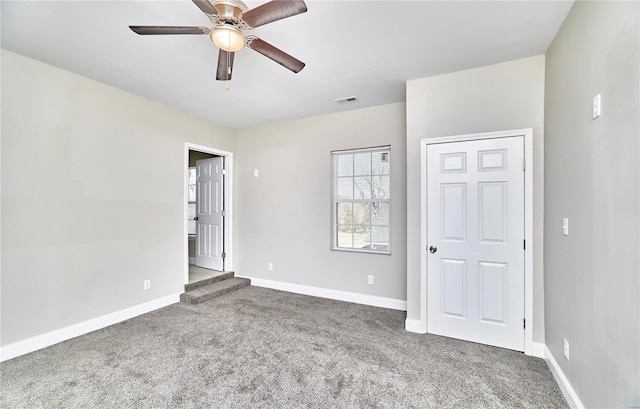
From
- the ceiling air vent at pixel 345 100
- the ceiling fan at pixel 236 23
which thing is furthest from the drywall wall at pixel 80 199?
the ceiling air vent at pixel 345 100

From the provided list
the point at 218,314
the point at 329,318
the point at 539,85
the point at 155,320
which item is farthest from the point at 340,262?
the point at 539,85

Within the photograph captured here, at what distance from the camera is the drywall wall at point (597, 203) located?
127 centimetres

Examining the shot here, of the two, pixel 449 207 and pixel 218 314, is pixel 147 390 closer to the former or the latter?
pixel 218 314

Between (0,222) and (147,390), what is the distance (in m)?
1.93

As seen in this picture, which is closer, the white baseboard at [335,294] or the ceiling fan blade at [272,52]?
the ceiling fan blade at [272,52]

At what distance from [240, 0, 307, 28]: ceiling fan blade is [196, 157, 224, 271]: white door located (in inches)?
136

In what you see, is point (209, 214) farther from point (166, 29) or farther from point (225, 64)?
point (166, 29)

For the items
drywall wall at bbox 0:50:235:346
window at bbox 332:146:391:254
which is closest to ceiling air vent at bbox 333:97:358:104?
window at bbox 332:146:391:254

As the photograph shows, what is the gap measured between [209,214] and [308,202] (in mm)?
1964

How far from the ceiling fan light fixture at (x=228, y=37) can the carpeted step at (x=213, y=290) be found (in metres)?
3.16

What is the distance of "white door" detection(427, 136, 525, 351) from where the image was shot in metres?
2.54

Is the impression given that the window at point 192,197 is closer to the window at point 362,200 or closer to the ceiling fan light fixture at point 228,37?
the window at point 362,200

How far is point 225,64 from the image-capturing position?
2.12 metres

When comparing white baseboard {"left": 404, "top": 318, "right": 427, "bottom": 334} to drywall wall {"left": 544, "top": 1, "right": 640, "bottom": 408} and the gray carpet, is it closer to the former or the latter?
the gray carpet
